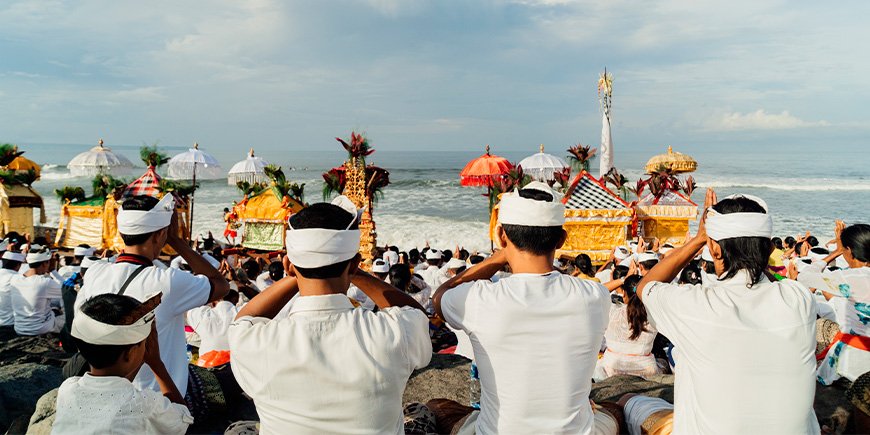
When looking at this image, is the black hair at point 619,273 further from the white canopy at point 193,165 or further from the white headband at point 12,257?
the white canopy at point 193,165

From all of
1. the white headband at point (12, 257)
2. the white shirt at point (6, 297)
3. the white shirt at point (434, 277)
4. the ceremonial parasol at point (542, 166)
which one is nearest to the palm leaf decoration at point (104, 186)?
the white headband at point (12, 257)

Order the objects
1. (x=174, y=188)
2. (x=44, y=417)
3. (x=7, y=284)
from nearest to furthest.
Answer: (x=44, y=417) < (x=7, y=284) < (x=174, y=188)

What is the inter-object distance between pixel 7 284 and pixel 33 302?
42 cm

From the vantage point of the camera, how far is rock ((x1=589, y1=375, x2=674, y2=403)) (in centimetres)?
410

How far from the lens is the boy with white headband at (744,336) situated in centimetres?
220

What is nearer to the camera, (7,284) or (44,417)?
(44,417)

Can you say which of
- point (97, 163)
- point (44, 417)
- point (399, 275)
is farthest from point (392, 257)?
point (97, 163)

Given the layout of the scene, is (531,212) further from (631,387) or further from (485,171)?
(485,171)

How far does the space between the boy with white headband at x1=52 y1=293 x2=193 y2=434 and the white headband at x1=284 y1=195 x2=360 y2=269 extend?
30.5 inches

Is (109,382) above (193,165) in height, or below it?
below

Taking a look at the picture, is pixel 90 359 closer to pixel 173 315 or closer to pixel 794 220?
pixel 173 315

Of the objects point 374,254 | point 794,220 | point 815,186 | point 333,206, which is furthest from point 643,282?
point 815,186

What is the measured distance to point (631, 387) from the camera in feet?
14.1

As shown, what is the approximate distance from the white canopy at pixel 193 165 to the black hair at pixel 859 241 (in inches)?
610
